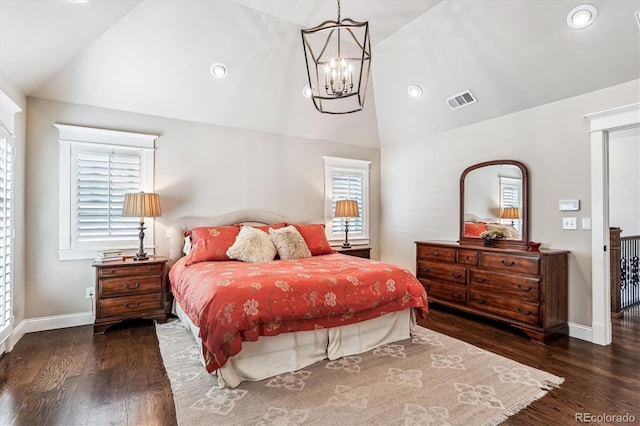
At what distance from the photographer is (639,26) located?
8.82 feet

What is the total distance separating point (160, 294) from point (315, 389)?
7.56 feet

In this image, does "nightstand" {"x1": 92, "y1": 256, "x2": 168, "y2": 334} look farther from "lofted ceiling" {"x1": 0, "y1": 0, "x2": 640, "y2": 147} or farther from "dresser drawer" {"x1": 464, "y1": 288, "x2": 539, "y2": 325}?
"dresser drawer" {"x1": 464, "y1": 288, "x2": 539, "y2": 325}

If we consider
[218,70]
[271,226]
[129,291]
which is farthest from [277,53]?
[129,291]

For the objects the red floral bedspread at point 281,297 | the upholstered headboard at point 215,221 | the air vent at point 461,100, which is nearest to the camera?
the red floral bedspread at point 281,297

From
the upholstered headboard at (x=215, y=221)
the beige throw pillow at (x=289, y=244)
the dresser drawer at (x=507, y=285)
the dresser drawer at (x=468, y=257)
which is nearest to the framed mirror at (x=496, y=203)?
the dresser drawer at (x=468, y=257)

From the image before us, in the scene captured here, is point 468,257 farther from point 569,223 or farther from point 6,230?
point 6,230

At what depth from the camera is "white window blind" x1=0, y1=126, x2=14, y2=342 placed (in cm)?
276

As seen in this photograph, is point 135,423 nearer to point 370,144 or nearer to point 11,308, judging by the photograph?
point 11,308

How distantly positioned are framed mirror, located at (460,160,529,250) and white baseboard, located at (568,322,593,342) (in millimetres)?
892

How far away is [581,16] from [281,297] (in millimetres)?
3475

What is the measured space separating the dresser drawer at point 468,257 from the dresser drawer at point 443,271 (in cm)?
Answer: 9

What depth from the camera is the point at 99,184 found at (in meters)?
3.85

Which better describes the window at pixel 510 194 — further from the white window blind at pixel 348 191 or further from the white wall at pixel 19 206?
the white wall at pixel 19 206

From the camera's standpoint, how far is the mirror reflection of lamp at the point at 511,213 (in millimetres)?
3887
